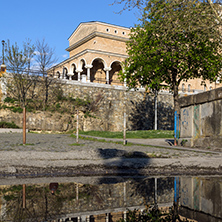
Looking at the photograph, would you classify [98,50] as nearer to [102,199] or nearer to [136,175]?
[136,175]

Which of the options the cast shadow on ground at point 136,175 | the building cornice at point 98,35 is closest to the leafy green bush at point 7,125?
the cast shadow on ground at point 136,175

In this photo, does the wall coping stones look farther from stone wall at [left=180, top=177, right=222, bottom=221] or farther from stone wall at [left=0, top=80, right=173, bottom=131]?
stone wall at [left=0, top=80, right=173, bottom=131]

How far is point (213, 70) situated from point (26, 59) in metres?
17.1

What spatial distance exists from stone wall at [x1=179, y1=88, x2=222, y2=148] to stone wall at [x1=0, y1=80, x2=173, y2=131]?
15435 millimetres

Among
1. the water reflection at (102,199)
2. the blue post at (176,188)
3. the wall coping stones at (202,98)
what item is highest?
the wall coping stones at (202,98)

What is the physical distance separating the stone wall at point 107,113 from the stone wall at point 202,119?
608 inches

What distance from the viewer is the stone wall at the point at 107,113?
2566 cm

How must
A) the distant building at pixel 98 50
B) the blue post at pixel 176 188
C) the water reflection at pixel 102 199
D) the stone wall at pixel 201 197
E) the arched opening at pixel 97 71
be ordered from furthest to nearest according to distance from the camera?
the arched opening at pixel 97 71 → the distant building at pixel 98 50 → the blue post at pixel 176 188 → the stone wall at pixel 201 197 → the water reflection at pixel 102 199

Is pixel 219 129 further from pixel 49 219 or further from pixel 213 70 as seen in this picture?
pixel 213 70

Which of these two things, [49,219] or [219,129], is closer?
[49,219]

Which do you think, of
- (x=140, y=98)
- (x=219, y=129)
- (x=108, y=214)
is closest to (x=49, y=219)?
(x=108, y=214)

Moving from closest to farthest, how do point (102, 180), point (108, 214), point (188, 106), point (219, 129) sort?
point (108, 214), point (102, 180), point (219, 129), point (188, 106)

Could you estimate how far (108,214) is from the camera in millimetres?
3025

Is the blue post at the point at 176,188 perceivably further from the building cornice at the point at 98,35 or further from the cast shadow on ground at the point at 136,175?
the building cornice at the point at 98,35
